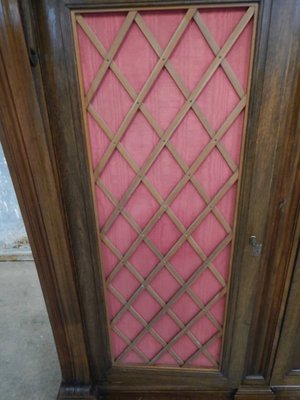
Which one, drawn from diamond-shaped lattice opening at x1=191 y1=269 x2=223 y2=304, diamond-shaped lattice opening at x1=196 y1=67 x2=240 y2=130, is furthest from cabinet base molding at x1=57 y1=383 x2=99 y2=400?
diamond-shaped lattice opening at x1=196 y1=67 x2=240 y2=130

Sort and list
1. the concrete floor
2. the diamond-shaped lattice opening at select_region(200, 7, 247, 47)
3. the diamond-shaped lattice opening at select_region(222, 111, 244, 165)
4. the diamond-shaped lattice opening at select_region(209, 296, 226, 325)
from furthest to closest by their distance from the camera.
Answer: the concrete floor
the diamond-shaped lattice opening at select_region(209, 296, 226, 325)
the diamond-shaped lattice opening at select_region(222, 111, 244, 165)
the diamond-shaped lattice opening at select_region(200, 7, 247, 47)

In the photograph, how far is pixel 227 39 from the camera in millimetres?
674

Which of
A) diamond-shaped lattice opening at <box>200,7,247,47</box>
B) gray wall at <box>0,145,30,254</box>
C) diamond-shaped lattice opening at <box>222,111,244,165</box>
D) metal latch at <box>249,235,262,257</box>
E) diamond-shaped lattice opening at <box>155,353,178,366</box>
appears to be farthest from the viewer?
gray wall at <box>0,145,30,254</box>

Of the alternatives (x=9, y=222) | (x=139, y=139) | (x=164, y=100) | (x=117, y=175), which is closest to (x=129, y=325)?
(x=117, y=175)

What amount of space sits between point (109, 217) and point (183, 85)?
408 millimetres

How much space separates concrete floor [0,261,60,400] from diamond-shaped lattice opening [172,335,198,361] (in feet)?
1.86

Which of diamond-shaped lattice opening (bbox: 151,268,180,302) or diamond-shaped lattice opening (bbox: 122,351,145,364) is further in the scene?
diamond-shaped lattice opening (bbox: 122,351,145,364)

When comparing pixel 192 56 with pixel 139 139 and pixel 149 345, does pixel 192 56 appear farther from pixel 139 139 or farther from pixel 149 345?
pixel 149 345

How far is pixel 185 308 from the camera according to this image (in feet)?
3.36

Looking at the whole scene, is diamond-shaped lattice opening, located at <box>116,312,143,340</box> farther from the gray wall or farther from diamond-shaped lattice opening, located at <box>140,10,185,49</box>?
the gray wall

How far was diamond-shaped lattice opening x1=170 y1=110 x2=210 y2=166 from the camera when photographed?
762mm

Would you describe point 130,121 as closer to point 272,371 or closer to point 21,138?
point 21,138

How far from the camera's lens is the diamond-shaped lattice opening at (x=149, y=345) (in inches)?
43.1

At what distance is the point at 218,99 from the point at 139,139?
217 millimetres
